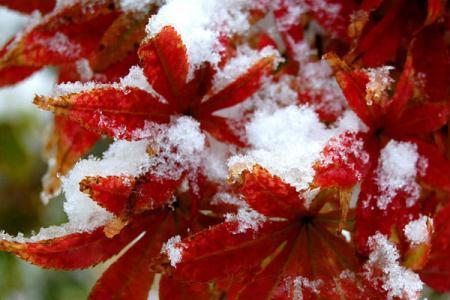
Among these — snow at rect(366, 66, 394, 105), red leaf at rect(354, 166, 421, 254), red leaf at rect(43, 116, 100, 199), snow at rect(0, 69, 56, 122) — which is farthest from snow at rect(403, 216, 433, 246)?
snow at rect(0, 69, 56, 122)

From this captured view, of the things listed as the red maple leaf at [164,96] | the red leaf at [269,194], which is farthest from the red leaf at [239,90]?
the red leaf at [269,194]

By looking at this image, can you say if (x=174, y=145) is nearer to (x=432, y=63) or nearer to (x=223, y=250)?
(x=223, y=250)

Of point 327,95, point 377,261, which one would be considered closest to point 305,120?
point 327,95

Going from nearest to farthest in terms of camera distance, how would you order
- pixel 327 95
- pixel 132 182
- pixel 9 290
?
pixel 132 182, pixel 327 95, pixel 9 290

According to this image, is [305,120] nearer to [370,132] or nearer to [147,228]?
[370,132]

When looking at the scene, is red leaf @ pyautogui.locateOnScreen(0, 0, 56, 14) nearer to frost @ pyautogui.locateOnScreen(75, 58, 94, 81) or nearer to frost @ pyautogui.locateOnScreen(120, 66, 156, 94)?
frost @ pyautogui.locateOnScreen(75, 58, 94, 81)

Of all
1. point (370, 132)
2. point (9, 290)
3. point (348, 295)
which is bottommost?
point (348, 295)

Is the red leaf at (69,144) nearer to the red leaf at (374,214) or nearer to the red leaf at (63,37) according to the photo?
the red leaf at (63,37)
